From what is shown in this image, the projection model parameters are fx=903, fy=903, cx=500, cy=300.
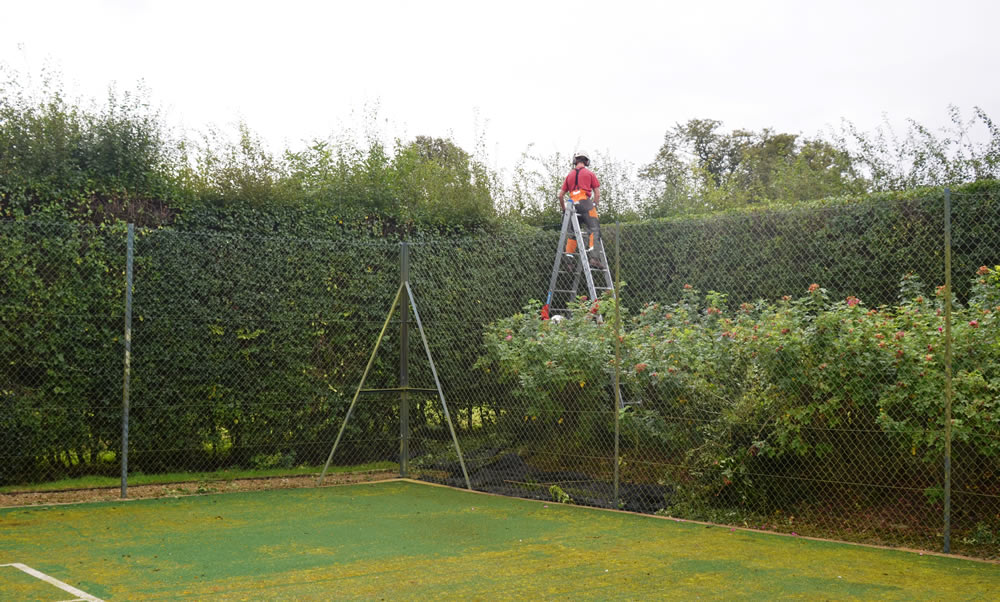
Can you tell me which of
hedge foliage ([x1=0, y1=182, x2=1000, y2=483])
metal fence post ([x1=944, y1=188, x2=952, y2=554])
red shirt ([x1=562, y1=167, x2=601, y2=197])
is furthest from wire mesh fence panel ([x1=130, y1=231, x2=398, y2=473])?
metal fence post ([x1=944, y1=188, x2=952, y2=554])

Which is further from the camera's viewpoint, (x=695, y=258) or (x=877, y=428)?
(x=695, y=258)

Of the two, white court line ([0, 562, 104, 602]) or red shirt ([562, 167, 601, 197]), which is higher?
red shirt ([562, 167, 601, 197])

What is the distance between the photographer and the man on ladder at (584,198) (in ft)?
33.1

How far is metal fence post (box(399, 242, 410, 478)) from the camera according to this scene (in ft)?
29.7

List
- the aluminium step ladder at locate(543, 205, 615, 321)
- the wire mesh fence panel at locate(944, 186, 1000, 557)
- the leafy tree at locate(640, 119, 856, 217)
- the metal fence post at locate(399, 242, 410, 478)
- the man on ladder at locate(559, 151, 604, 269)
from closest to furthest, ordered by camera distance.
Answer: the wire mesh fence panel at locate(944, 186, 1000, 557) < the metal fence post at locate(399, 242, 410, 478) < the aluminium step ladder at locate(543, 205, 615, 321) < the man on ladder at locate(559, 151, 604, 269) < the leafy tree at locate(640, 119, 856, 217)

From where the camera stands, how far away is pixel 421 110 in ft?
43.1

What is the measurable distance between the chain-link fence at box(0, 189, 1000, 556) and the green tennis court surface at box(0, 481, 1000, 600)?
1.60ft

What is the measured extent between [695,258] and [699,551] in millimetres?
4972

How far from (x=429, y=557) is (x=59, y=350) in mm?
4073

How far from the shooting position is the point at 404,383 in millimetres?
9062

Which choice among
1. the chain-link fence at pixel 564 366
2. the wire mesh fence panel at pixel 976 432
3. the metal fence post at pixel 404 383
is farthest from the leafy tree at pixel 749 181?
the wire mesh fence panel at pixel 976 432

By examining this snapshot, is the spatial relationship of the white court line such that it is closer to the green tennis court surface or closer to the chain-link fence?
the green tennis court surface

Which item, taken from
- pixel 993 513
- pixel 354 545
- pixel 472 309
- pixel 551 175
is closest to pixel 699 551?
pixel 993 513

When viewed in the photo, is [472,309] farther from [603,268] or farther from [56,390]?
[56,390]
